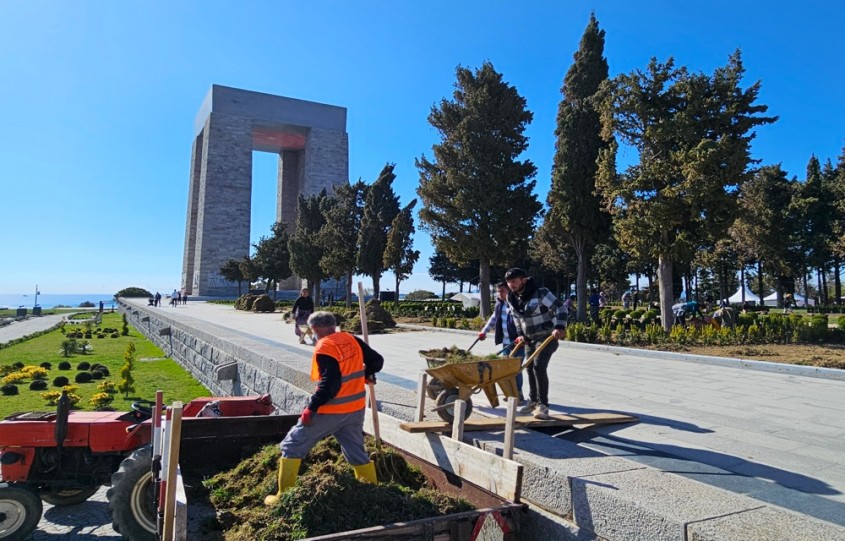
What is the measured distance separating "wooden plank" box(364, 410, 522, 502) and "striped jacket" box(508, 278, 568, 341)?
181 centimetres

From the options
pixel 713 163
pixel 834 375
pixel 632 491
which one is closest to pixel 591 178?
pixel 713 163

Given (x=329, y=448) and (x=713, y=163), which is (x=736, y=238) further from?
(x=329, y=448)

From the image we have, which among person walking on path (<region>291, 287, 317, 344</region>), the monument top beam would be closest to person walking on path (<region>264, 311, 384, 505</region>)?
person walking on path (<region>291, 287, 317, 344</region>)

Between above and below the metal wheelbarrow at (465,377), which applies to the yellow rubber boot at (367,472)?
below

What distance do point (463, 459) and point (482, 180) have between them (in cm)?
1919

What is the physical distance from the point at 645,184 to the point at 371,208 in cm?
1909

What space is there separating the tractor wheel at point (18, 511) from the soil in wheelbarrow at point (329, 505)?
66.4 inches

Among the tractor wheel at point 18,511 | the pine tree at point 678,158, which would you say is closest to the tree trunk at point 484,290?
the pine tree at point 678,158

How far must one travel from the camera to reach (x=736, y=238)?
3653 centimetres

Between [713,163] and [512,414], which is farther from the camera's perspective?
[713,163]

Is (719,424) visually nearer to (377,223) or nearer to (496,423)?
(496,423)

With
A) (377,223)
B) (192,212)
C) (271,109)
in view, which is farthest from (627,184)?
(192,212)

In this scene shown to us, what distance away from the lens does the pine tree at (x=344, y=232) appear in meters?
33.9

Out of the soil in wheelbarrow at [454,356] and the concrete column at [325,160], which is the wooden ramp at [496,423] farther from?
the concrete column at [325,160]
